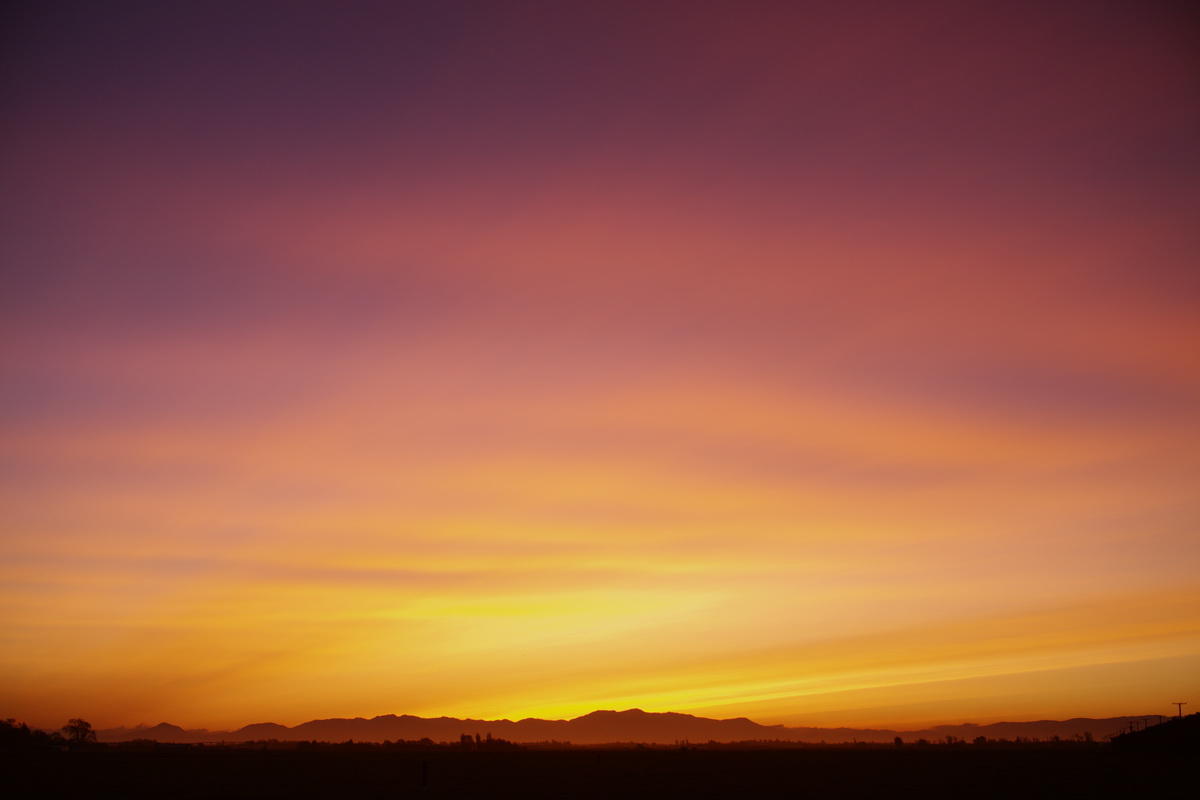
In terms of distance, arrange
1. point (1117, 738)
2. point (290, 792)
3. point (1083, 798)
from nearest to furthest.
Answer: point (1083, 798) → point (290, 792) → point (1117, 738)

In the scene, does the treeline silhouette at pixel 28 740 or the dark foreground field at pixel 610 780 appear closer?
the dark foreground field at pixel 610 780

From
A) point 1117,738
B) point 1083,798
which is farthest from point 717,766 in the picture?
point 1117,738

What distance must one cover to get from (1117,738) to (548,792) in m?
70.2

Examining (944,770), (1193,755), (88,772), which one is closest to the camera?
(88,772)

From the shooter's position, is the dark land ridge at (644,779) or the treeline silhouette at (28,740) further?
the treeline silhouette at (28,740)

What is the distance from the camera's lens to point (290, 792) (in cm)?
4534

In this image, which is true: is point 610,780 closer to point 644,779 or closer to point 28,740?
point 644,779

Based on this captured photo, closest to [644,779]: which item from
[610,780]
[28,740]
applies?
[610,780]

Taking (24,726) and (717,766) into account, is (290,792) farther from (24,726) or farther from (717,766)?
(24,726)

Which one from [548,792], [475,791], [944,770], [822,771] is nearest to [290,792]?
[475,791]

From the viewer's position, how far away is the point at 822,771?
2534 inches

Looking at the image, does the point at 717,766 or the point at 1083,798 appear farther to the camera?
the point at 717,766

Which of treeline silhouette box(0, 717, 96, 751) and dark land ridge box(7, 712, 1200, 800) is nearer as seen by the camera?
dark land ridge box(7, 712, 1200, 800)

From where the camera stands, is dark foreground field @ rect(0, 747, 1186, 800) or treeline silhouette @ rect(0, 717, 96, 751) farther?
treeline silhouette @ rect(0, 717, 96, 751)
